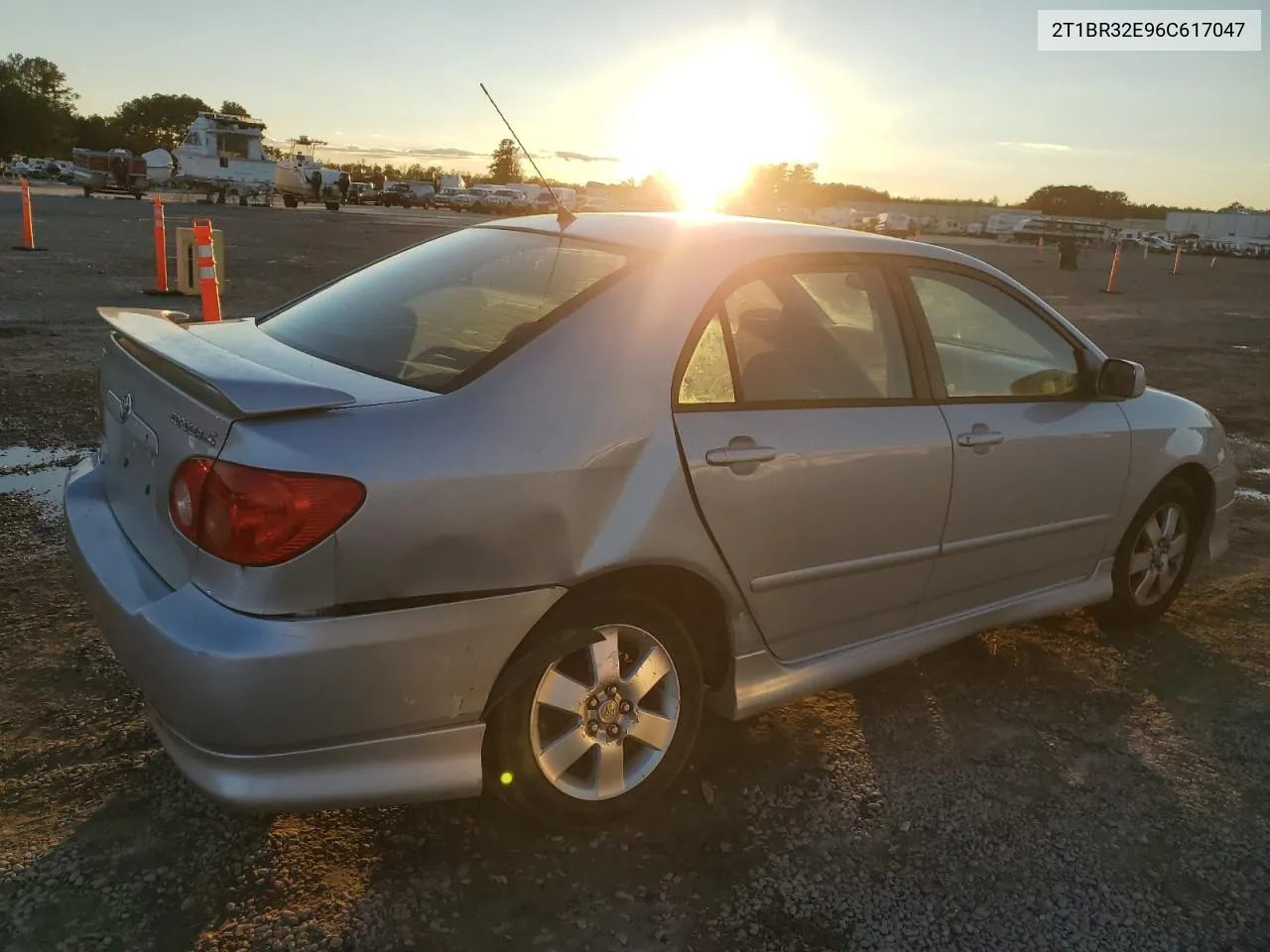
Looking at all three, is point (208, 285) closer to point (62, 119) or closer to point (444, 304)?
point (444, 304)

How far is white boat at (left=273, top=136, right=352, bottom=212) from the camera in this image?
1905 inches

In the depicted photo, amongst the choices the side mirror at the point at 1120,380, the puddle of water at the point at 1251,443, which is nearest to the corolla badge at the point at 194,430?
the side mirror at the point at 1120,380

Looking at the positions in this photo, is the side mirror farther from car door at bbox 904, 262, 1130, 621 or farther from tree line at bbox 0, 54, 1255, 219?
tree line at bbox 0, 54, 1255, 219

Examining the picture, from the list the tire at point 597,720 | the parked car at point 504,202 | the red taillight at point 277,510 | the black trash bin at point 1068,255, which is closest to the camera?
the red taillight at point 277,510

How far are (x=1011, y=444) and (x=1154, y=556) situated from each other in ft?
4.47

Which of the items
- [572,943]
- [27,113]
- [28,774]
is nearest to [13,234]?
[28,774]

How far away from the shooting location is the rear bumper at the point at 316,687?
2102 millimetres

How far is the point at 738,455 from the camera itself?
8.87ft

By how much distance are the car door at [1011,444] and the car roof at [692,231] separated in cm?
18

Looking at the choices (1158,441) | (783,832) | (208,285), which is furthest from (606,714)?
(208,285)

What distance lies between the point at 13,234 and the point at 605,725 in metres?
21.0

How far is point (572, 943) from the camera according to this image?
2330mm

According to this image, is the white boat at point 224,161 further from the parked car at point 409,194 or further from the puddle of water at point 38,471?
the puddle of water at point 38,471

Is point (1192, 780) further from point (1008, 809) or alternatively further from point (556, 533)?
point (556, 533)
